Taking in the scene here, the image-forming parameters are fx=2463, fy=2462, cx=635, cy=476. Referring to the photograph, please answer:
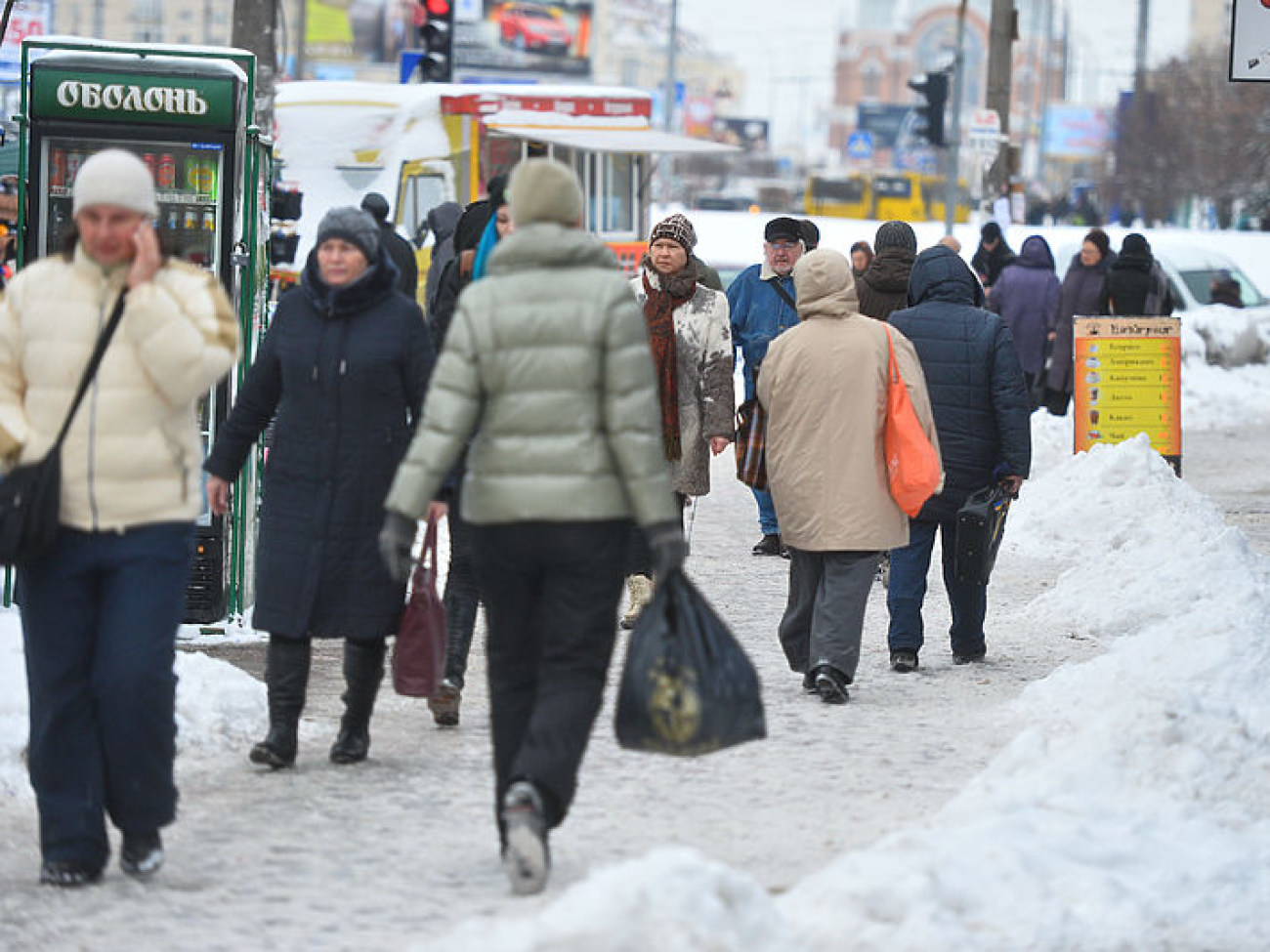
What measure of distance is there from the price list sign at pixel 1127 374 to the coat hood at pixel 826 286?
7.63 m

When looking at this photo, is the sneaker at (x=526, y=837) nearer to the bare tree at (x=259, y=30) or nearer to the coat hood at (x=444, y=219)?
the coat hood at (x=444, y=219)

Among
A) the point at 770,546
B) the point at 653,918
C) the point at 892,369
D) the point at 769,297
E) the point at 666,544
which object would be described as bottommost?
the point at 770,546

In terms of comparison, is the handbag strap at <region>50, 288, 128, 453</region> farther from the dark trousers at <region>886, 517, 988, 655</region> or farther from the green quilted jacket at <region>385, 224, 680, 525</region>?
the dark trousers at <region>886, 517, 988, 655</region>

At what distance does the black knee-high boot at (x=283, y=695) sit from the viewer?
24.0 feet

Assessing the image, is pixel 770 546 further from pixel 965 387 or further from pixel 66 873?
pixel 66 873

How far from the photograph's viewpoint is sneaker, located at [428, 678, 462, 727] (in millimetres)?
8109

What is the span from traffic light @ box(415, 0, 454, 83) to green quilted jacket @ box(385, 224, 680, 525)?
63.7ft

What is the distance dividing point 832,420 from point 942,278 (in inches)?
45.7

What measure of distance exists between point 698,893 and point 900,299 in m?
7.34

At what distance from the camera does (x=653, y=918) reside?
4.73 m

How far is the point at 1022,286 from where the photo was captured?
19.0m

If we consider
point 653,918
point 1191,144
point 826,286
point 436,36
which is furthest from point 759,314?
point 1191,144

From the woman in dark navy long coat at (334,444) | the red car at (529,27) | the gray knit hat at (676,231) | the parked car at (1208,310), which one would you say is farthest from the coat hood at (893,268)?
the red car at (529,27)

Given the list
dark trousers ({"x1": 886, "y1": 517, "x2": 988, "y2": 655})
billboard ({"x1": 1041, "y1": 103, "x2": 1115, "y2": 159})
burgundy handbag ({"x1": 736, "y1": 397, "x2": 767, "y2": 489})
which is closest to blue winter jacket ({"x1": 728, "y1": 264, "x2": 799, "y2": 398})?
dark trousers ({"x1": 886, "y1": 517, "x2": 988, "y2": 655})
